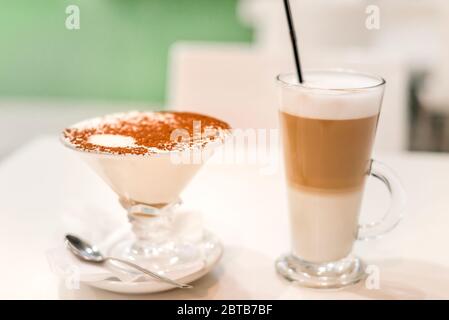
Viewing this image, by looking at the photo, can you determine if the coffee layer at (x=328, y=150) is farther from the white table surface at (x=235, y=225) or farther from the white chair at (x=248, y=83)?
the white chair at (x=248, y=83)

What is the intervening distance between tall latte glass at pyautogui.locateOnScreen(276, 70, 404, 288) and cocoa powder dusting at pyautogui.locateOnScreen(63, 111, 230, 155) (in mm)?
92

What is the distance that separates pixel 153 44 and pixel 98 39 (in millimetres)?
255

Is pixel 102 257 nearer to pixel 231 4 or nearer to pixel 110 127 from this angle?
pixel 110 127

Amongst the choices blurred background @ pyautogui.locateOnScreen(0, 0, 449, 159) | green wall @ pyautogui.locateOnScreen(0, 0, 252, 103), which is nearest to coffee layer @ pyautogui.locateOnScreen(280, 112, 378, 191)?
blurred background @ pyautogui.locateOnScreen(0, 0, 449, 159)

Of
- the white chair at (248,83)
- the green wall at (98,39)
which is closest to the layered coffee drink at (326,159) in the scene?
the white chair at (248,83)

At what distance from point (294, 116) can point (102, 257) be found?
0.27 metres

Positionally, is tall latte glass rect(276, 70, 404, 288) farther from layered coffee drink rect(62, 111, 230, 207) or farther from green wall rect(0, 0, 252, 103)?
green wall rect(0, 0, 252, 103)

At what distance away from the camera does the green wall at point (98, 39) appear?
275 cm

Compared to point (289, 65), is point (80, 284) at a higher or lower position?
lower

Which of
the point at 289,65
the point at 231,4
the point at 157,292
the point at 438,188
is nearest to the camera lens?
the point at 157,292

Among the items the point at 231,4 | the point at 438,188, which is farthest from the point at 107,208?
the point at 231,4

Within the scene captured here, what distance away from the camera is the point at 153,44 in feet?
9.29

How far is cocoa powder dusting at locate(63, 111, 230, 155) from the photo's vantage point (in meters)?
0.64

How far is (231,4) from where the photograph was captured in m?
2.78
